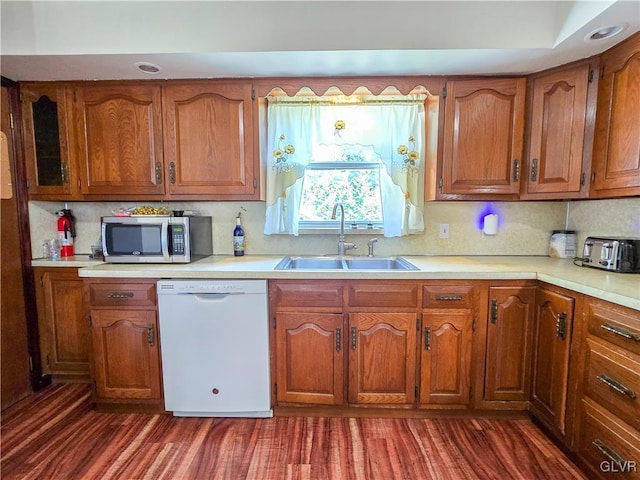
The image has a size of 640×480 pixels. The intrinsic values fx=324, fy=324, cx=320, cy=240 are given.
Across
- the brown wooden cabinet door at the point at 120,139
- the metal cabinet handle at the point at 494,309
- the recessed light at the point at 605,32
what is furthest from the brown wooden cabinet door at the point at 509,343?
the brown wooden cabinet door at the point at 120,139

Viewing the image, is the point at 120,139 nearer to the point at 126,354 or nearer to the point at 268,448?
the point at 126,354

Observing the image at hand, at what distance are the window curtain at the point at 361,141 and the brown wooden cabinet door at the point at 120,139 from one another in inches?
30.6

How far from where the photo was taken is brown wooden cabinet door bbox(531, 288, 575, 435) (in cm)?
165

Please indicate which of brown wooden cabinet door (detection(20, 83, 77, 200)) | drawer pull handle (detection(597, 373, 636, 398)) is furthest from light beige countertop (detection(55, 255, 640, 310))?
brown wooden cabinet door (detection(20, 83, 77, 200))

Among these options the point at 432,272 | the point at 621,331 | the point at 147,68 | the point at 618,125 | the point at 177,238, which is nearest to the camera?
the point at 621,331

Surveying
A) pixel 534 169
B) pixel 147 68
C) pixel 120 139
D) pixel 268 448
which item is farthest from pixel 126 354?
pixel 534 169

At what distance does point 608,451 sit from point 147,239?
2.62m

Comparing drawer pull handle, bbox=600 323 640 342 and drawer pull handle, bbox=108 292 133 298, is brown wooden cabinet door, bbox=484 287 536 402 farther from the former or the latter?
drawer pull handle, bbox=108 292 133 298

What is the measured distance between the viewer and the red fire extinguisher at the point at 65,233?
2.43 meters

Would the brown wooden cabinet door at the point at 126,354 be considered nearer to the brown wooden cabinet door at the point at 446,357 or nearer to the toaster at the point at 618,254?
the brown wooden cabinet door at the point at 446,357

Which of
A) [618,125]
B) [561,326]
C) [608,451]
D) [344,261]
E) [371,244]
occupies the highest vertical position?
[618,125]

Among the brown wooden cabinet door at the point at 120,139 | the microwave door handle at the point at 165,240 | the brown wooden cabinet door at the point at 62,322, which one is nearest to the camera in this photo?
the microwave door handle at the point at 165,240

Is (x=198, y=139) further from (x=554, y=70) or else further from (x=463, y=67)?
(x=554, y=70)

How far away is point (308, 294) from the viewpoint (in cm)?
190
